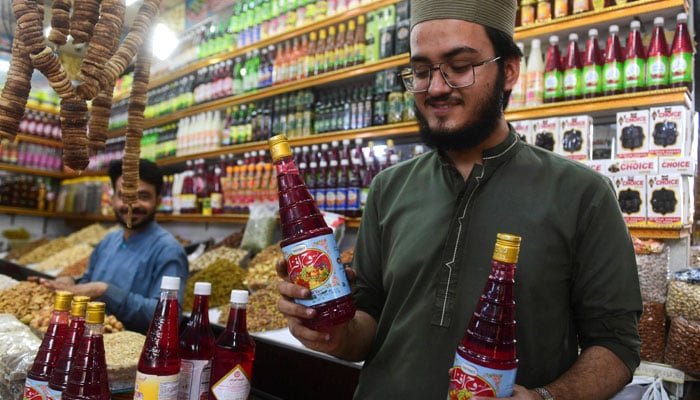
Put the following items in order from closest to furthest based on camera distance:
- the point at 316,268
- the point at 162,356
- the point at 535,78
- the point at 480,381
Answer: the point at 480,381
the point at 316,268
the point at 162,356
the point at 535,78

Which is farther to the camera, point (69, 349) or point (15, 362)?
point (15, 362)

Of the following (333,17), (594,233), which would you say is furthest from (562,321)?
(333,17)

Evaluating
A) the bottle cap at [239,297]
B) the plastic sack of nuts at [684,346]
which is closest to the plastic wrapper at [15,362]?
the bottle cap at [239,297]

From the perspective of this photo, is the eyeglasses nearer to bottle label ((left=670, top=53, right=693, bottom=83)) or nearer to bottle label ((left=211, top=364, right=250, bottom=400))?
bottle label ((left=211, top=364, right=250, bottom=400))

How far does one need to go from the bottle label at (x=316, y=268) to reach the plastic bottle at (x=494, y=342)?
0.84 ft

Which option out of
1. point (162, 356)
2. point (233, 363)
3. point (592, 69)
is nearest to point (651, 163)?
point (592, 69)

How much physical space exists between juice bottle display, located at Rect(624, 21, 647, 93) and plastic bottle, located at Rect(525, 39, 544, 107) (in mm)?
386

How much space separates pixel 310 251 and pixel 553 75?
2.10 metres

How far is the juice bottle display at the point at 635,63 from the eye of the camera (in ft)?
7.63

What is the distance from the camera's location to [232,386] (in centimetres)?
113

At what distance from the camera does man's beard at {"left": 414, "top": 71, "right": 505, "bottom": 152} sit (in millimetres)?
1137

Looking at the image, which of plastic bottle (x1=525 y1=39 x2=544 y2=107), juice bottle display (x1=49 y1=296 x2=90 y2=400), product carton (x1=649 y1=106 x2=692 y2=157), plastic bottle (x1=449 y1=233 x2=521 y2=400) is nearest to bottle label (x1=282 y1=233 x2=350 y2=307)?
plastic bottle (x1=449 y1=233 x2=521 y2=400)

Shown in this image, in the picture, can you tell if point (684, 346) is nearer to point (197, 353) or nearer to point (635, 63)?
point (635, 63)

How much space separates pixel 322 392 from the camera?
1.96 m
